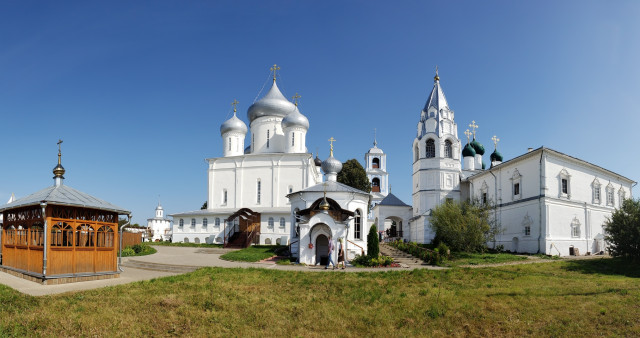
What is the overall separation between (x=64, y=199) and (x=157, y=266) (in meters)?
7.06

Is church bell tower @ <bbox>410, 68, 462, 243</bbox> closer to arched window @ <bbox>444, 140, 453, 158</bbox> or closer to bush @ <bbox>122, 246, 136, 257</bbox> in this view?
arched window @ <bbox>444, 140, 453, 158</bbox>

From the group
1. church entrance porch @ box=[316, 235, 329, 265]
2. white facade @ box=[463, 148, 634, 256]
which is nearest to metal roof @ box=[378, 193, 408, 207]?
white facade @ box=[463, 148, 634, 256]

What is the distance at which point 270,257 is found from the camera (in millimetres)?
23953

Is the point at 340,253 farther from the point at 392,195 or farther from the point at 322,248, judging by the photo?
the point at 392,195

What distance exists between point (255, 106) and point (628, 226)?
3227 centimetres

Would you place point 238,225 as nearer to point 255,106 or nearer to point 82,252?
point 255,106

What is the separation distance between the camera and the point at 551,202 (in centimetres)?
2830

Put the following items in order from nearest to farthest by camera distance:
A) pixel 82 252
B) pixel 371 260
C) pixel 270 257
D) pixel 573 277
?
1. pixel 82 252
2. pixel 573 277
3. pixel 371 260
4. pixel 270 257

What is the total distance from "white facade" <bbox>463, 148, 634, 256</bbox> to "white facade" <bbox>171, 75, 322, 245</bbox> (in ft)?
53.8

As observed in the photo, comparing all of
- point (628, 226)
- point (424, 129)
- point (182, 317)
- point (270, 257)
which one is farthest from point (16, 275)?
point (424, 129)

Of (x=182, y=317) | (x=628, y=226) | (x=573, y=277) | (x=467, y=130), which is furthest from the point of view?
(x=467, y=130)

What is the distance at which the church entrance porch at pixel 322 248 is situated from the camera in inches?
870

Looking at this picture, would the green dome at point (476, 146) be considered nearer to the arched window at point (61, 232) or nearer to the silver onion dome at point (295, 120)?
the silver onion dome at point (295, 120)

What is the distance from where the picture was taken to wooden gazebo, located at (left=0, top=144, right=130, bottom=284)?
13.5 meters
